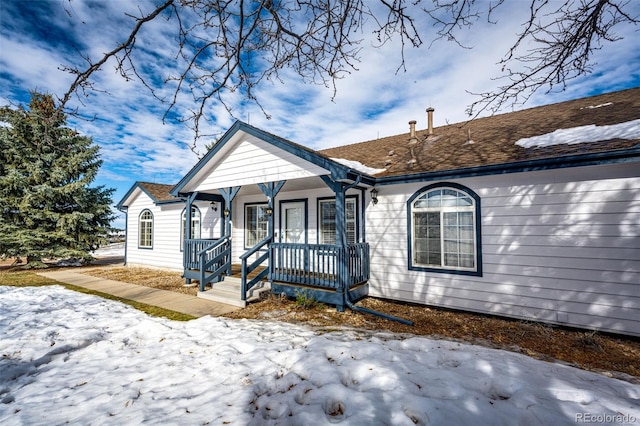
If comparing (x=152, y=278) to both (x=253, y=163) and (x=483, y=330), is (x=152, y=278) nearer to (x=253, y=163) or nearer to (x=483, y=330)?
(x=253, y=163)

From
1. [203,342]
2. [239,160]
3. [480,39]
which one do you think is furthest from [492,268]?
[239,160]

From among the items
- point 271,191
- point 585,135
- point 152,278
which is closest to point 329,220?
point 271,191

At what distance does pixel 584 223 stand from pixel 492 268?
1638 mm

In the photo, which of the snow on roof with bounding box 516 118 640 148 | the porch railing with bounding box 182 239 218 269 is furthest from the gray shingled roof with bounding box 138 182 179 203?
the snow on roof with bounding box 516 118 640 148

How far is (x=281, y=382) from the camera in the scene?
2.98m

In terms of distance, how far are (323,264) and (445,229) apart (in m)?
2.80

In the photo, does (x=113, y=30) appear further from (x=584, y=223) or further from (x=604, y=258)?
(x=604, y=258)

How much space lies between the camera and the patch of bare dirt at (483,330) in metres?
3.86

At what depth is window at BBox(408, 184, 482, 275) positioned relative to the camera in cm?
584

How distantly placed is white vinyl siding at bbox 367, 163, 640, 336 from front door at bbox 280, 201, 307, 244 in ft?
12.0

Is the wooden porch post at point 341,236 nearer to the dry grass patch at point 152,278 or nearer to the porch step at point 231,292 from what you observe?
the porch step at point 231,292

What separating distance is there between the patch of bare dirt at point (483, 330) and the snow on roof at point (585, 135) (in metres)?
3.42

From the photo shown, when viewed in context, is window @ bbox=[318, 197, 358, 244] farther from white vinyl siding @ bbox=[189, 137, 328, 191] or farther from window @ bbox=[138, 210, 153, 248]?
window @ bbox=[138, 210, 153, 248]

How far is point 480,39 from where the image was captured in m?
3.32
